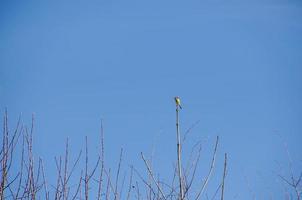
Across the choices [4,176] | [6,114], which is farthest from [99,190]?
[6,114]

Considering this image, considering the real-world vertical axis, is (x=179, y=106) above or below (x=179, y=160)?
above

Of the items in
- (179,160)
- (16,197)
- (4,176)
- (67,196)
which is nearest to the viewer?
(179,160)

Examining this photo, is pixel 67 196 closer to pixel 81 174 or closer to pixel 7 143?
pixel 81 174

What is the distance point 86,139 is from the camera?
2910 millimetres

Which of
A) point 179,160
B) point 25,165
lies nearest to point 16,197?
point 25,165

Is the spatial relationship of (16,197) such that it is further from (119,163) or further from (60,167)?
(119,163)

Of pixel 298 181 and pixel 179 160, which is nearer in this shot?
pixel 179 160

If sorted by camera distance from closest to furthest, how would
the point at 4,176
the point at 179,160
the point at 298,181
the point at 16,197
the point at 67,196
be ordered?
the point at 179,160
the point at 4,176
the point at 16,197
the point at 67,196
the point at 298,181

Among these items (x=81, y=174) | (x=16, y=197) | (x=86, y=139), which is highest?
(x=86, y=139)

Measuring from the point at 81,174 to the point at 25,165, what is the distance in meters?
0.51

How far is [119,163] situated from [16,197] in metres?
0.86

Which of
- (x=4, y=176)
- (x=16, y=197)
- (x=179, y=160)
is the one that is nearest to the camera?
(x=179, y=160)

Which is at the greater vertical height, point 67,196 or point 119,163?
point 119,163

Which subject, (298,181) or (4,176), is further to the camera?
(298,181)
